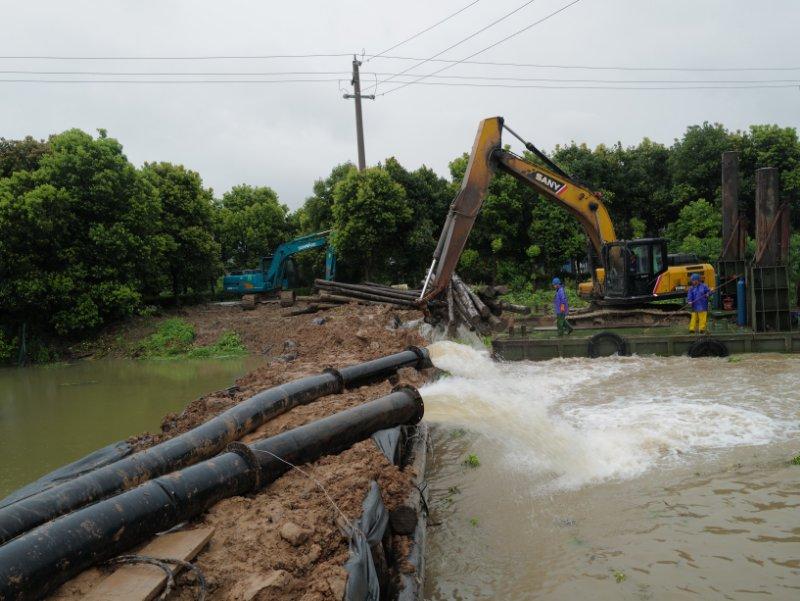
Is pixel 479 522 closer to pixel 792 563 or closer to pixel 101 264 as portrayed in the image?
pixel 792 563

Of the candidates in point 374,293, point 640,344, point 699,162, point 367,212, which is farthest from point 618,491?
point 699,162

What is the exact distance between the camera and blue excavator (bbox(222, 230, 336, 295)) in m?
27.7

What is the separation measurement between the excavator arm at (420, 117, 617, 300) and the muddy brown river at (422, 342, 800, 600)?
538 cm

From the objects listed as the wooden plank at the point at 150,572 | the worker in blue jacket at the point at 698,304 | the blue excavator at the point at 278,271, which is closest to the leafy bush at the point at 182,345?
the blue excavator at the point at 278,271

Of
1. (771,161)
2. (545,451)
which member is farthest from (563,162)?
(545,451)

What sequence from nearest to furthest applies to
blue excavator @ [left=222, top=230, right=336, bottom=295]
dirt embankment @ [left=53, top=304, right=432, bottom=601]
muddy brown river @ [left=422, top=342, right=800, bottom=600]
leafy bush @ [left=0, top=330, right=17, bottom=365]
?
Result: 1. dirt embankment @ [left=53, top=304, right=432, bottom=601]
2. muddy brown river @ [left=422, top=342, right=800, bottom=600]
3. leafy bush @ [left=0, top=330, right=17, bottom=365]
4. blue excavator @ [left=222, top=230, right=336, bottom=295]

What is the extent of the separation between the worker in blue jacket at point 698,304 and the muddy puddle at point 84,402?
11406 millimetres

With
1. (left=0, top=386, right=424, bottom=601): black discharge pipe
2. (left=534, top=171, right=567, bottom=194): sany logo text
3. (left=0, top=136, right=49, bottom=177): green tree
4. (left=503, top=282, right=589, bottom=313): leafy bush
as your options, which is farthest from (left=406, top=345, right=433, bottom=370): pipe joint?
(left=0, top=136, right=49, bottom=177): green tree

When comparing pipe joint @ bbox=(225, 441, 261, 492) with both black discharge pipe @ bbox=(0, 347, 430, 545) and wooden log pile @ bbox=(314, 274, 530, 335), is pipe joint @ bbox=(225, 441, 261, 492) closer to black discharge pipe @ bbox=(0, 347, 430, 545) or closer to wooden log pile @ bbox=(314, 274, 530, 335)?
black discharge pipe @ bbox=(0, 347, 430, 545)

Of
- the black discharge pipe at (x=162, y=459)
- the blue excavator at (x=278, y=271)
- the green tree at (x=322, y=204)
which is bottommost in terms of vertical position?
the black discharge pipe at (x=162, y=459)

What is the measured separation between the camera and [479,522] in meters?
5.66

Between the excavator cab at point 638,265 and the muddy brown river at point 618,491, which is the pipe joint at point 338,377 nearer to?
the muddy brown river at point 618,491

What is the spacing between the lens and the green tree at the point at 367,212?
26.4m

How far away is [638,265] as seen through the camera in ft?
48.8
